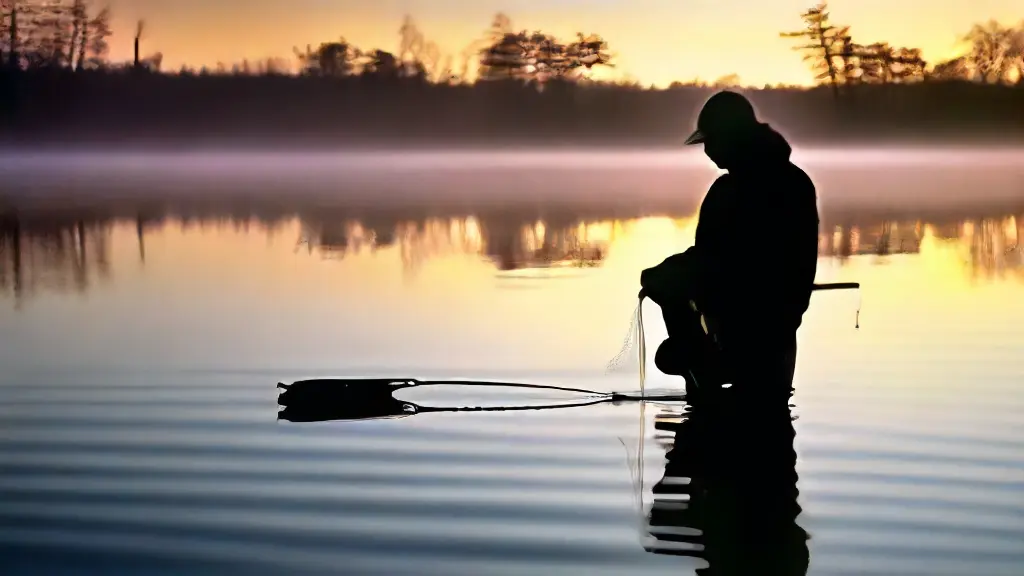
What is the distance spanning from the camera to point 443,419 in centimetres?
873

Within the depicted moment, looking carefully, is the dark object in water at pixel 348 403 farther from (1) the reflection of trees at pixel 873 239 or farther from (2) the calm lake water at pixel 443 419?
(1) the reflection of trees at pixel 873 239

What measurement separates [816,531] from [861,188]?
5409 centimetres

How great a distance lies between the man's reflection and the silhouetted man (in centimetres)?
34

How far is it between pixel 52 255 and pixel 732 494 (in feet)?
63.7

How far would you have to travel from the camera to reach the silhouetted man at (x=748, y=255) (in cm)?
731

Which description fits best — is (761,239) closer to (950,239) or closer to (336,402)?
(336,402)

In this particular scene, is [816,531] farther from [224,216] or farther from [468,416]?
[224,216]

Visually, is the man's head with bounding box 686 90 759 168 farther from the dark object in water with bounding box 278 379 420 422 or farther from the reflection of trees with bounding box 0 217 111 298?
the reflection of trees with bounding box 0 217 111 298

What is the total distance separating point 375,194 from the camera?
55.8 m

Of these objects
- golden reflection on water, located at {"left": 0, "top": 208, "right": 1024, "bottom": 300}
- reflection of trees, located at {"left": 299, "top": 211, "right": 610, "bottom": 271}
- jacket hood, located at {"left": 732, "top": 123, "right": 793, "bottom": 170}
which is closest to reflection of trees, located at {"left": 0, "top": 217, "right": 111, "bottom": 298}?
golden reflection on water, located at {"left": 0, "top": 208, "right": 1024, "bottom": 300}

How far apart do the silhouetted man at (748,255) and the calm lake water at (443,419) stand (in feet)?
0.33

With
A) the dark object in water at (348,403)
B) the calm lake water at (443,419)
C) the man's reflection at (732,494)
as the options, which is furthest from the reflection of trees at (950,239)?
the man's reflection at (732,494)

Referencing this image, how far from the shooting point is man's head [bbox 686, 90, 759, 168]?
7316 mm

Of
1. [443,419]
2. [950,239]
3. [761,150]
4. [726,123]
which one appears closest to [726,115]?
[726,123]
